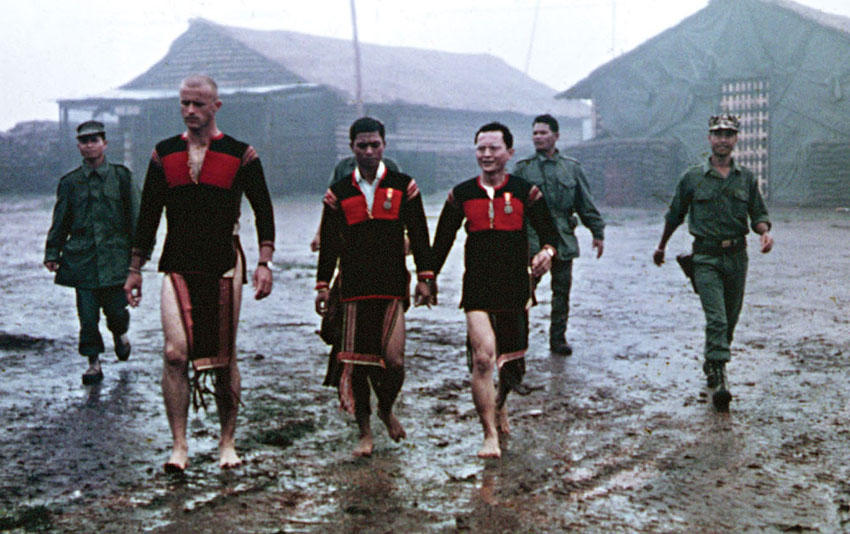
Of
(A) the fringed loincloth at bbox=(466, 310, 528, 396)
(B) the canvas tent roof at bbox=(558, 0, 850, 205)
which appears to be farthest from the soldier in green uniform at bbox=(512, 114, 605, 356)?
(B) the canvas tent roof at bbox=(558, 0, 850, 205)

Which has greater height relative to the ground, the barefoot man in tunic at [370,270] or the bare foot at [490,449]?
the barefoot man in tunic at [370,270]

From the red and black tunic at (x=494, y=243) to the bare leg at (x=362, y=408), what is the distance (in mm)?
624

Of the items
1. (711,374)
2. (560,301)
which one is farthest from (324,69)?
(711,374)

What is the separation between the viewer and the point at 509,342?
→ 5.16 meters

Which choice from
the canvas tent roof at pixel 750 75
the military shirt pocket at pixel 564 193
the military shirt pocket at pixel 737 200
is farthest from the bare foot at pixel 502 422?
the canvas tent roof at pixel 750 75

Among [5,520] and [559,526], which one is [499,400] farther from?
[5,520]

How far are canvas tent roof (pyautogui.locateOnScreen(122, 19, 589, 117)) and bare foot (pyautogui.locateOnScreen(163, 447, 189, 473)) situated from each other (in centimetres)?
3054

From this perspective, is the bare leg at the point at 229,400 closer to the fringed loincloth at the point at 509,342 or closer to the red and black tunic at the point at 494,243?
the red and black tunic at the point at 494,243

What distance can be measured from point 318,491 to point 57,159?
1443 inches

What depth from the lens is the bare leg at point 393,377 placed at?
16.3ft

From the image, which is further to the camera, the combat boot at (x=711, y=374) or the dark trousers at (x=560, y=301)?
the dark trousers at (x=560, y=301)

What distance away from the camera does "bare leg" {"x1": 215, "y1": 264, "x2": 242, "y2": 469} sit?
478 centimetres

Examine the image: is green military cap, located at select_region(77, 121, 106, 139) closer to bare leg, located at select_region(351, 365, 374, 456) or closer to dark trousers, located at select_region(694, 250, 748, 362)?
bare leg, located at select_region(351, 365, 374, 456)

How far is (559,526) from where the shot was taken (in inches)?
152
